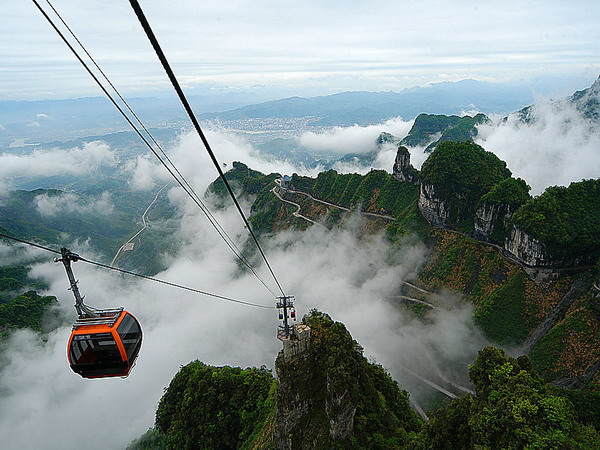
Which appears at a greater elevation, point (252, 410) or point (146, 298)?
point (252, 410)

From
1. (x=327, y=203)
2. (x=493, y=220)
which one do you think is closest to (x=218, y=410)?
(x=493, y=220)

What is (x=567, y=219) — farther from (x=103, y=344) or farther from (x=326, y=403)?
(x=103, y=344)

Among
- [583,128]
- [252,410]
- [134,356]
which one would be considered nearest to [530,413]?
[134,356]

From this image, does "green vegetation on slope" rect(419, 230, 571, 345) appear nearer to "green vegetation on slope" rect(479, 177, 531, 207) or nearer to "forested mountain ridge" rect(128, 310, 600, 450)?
"green vegetation on slope" rect(479, 177, 531, 207)

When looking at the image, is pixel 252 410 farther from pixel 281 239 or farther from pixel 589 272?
pixel 281 239

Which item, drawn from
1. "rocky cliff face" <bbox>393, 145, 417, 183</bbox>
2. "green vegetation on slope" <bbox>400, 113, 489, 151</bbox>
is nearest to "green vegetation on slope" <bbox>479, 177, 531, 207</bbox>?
"rocky cliff face" <bbox>393, 145, 417, 183</bbox>

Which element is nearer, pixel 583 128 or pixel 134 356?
pixel 134 356

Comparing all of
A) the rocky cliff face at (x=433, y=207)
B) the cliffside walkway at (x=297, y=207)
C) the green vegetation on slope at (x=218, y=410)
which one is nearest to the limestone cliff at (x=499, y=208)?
the rocky cliff face at (x=433, y=207)
